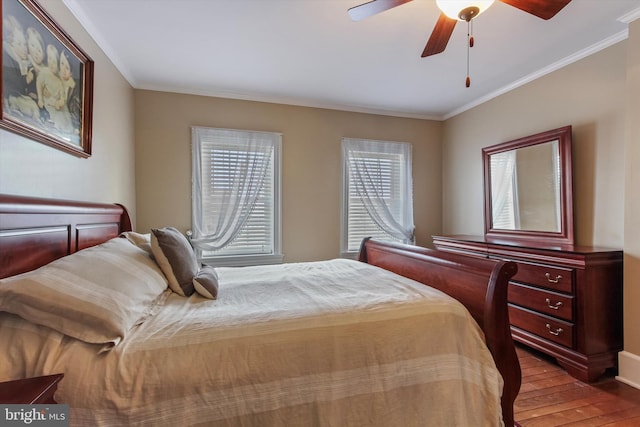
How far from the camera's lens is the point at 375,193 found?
3.97 metres

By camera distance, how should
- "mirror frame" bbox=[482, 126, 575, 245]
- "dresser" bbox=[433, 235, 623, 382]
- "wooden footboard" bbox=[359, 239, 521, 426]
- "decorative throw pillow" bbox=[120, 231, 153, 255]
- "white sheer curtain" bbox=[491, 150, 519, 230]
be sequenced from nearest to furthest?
"wooden footboard" bbox=[359, 239, 521, 426]
"decorative throw pillow" bbox=[120, 231, 153, 255]
"dresser" bbox=[433, 235, 623, 382]
"mirror frame" bbox=[482, 126, 575, 245]
"white sheer curtain" bbox=[491, 150, 519, 230]

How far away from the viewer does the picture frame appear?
1.38 metres

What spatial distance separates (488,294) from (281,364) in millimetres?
978

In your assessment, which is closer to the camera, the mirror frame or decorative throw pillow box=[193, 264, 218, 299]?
decorative throw pillow box=[193, 264, 218, 299]

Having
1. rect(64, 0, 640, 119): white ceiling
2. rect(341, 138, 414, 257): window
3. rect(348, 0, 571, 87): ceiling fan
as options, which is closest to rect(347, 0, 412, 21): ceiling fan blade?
rect(348, 0, 571, 87): ceiling fan

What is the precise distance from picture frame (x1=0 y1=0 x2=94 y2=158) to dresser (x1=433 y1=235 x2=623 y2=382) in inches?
111

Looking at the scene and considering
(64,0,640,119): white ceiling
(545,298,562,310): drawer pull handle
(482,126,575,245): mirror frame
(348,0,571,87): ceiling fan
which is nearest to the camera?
(348,0,571,87): ceiling fan

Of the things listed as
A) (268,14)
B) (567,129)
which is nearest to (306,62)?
(268,14)

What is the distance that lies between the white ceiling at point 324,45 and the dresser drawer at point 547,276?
1.83 meters

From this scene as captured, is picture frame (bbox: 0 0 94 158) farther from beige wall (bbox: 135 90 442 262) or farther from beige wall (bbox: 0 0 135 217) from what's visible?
beige wall (bbox: 135 90 442 262)

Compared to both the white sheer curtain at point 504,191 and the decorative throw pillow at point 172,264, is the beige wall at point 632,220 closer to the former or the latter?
the white sheer curtain at point 504,191

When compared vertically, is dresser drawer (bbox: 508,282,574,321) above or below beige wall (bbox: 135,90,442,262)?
below

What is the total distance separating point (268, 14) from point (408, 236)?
305 centimetres

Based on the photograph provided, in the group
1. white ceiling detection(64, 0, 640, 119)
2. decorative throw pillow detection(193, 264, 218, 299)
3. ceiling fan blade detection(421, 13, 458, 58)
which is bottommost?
decorative throw pillow detection(193, 264, 218, 299)
